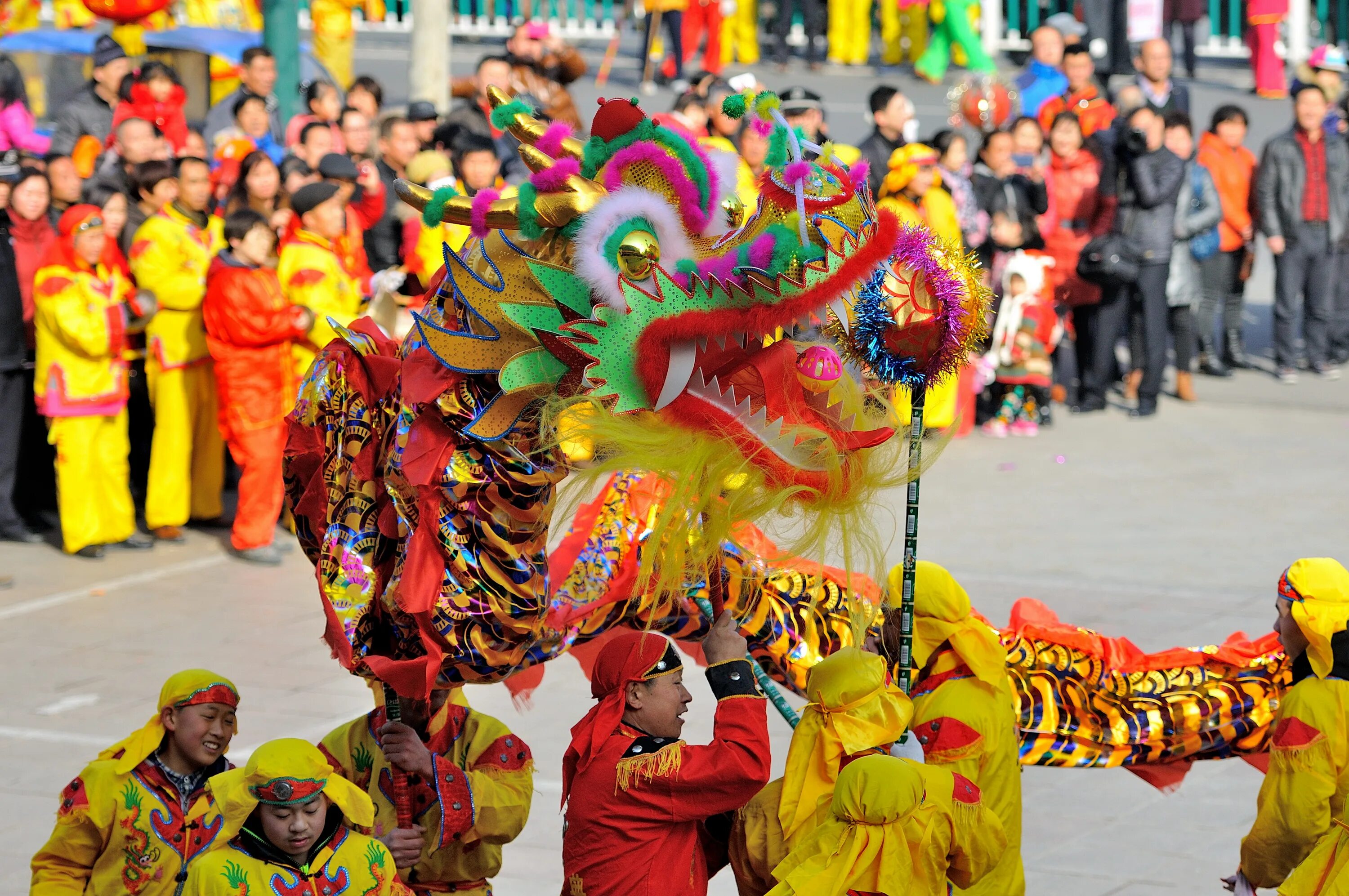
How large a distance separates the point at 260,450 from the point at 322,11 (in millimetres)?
8616

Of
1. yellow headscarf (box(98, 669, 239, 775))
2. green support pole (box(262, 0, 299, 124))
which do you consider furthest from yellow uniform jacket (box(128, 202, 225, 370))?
yellow headscarf (box(98, 669, 239, 775))

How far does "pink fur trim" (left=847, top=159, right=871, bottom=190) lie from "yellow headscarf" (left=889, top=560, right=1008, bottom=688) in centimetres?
96

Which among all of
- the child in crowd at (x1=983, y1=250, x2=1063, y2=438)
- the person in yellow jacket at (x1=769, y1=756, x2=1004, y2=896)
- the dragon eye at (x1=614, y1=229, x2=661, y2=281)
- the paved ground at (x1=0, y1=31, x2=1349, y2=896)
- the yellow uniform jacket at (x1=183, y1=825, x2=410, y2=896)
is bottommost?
the paved ground at (x1=0, y1=31, x2=1349, y2=896)

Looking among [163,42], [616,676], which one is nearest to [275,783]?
[616,676]

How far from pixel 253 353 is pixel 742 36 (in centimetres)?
1219

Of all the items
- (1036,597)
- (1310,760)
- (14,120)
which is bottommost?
(1036,597)

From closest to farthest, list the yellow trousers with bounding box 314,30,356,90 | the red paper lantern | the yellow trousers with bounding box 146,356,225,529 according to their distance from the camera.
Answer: the yellow trousers with bounding box 146,356,225,529, the red paper lantern, the yellow trousers with bounding box 314,30,356,90

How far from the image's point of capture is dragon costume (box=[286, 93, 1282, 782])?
11.2 ft

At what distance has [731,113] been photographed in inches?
144

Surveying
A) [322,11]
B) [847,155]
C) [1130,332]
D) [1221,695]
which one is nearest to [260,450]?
[847,155]

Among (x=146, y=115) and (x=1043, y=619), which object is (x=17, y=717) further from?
(x=146, y=115)

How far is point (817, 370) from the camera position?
3.50 meters

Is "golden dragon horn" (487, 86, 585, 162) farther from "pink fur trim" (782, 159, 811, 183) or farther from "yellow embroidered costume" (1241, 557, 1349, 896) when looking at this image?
"yellow embroidered costume" (1241, 557, 1349, 896)

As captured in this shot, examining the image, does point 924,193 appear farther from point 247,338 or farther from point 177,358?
point 177,358
